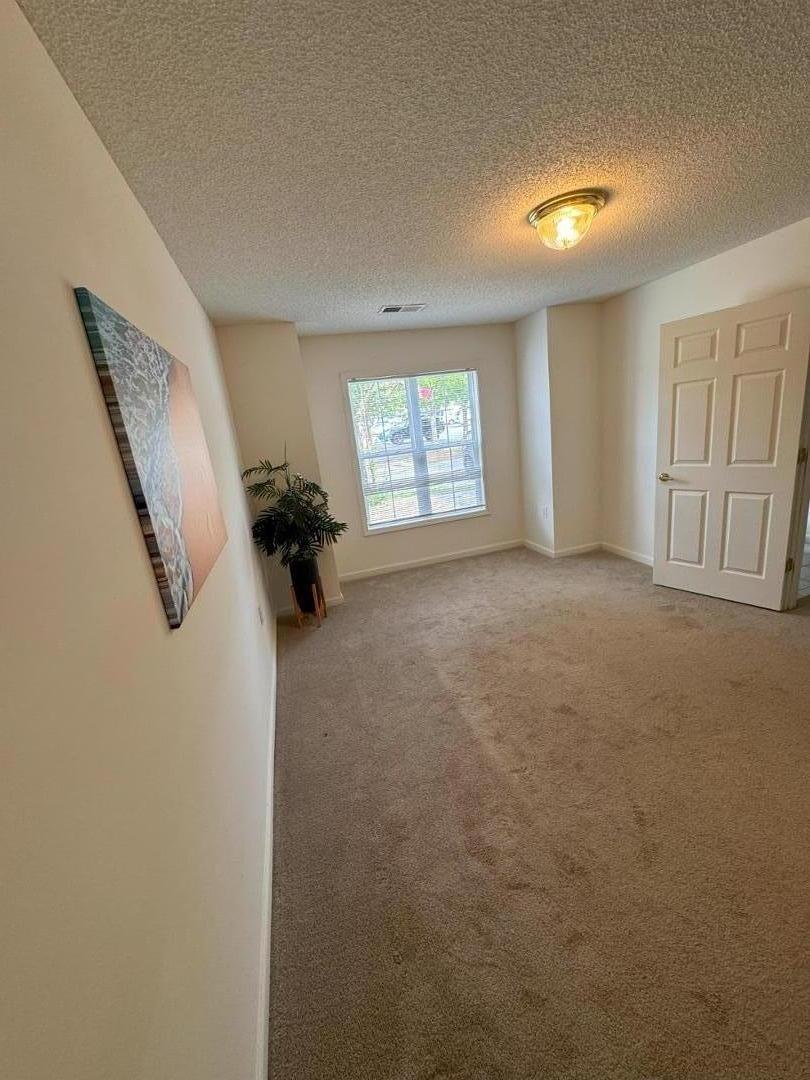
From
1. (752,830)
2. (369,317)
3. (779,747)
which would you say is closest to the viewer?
(752,830)

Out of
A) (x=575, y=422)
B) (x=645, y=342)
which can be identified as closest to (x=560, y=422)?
(x=575, y=422)

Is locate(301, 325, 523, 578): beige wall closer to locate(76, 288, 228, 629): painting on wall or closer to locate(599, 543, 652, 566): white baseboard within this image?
locate(599, 543, 652, 566): white baseboard

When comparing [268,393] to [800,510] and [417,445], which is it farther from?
[800,510]

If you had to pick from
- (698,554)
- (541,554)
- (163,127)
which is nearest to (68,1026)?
(163,127)

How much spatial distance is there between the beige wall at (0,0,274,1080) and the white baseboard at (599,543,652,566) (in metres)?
3.93

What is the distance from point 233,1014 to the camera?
37.3 inches

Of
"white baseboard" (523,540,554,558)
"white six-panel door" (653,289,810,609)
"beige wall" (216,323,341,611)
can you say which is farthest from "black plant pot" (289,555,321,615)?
"white six-panel door" (653,289,810,609)

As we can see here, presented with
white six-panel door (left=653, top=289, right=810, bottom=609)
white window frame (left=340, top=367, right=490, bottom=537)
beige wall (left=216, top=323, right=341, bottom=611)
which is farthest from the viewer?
white window frame (left=340, top=367, right=490, bottom=537)

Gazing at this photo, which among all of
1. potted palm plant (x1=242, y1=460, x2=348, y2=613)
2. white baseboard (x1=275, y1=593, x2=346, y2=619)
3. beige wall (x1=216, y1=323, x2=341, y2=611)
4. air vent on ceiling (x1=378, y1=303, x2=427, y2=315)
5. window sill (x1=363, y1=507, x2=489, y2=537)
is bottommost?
white baseboard (x1=275, y1=593, x2=346, y2=619)

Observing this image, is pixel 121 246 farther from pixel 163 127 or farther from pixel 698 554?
pixel 698 554

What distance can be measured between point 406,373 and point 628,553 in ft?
9.30

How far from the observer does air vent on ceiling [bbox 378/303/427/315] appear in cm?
315

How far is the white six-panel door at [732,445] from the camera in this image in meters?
2.55

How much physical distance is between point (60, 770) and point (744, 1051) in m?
1.62
